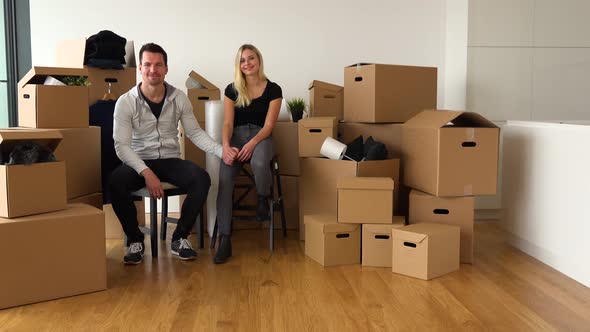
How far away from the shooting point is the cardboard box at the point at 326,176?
3.58m

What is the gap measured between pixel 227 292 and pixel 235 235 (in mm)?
1373

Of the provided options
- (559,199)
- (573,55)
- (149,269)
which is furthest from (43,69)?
(573,55)

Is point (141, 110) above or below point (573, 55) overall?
below

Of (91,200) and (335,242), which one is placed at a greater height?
(91,200)

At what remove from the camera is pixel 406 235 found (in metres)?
3.08

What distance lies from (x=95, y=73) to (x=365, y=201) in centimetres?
200

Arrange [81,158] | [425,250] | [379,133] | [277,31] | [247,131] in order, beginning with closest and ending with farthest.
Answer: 1. [425,250]
2. [81,158]
3. [247,131]
4. [379,133]
5. [277,31]

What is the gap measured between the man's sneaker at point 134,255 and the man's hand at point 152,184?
0.31 m

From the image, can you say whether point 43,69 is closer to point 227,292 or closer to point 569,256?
point 227,292

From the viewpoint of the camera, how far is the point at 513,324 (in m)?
2.39

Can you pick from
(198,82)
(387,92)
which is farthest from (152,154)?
(387,92)

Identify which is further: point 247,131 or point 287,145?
point 287,145

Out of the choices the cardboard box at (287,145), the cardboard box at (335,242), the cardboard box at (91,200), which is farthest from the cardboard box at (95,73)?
the cardboard box at (335,242)

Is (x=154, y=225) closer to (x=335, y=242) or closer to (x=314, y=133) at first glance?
(x=335, y=242)
